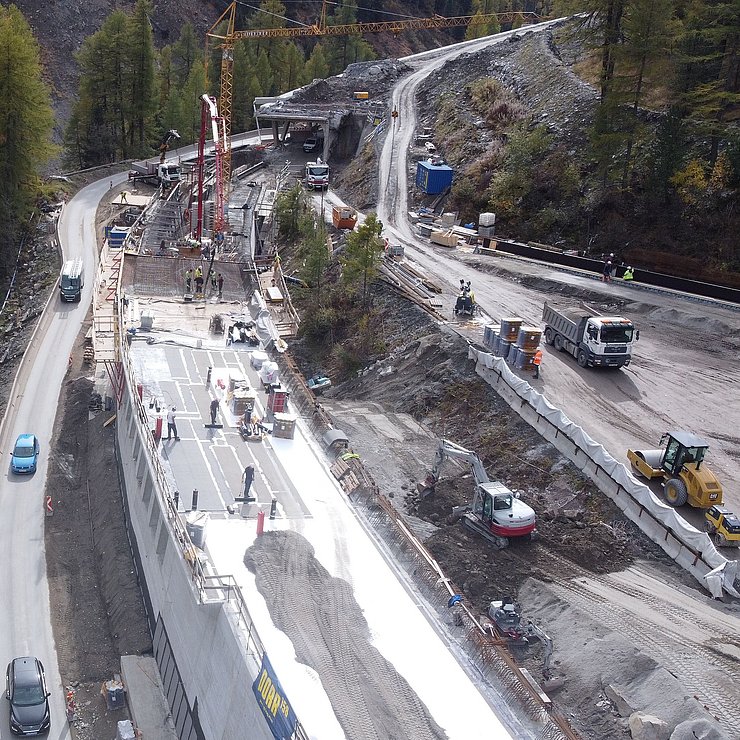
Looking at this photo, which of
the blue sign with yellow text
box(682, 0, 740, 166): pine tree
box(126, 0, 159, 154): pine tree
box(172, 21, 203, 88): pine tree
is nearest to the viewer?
the blue sign with yellow text

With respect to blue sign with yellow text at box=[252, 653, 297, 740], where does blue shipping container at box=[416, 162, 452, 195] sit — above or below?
above

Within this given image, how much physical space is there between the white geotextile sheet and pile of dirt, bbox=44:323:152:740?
19058 millimetres

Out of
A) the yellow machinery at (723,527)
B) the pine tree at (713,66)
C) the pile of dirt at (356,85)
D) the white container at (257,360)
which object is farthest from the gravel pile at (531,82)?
the yellow machinery at (723,527)

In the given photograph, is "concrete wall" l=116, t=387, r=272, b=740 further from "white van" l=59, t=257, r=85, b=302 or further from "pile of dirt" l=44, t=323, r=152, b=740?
"white van" l=59, t=257, r=85, b=302

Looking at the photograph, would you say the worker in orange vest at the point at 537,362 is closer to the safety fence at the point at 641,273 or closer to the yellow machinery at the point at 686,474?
the yellow machinery at the point at 686,474

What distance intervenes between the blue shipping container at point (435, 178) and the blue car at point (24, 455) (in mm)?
38038

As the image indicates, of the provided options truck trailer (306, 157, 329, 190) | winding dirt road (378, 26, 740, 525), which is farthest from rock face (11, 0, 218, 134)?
winding dirt road (378, 26, 740, 525)

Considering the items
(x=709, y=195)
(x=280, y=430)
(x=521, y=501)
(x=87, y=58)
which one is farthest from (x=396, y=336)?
(x=87, y=58)

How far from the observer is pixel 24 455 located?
140 ft

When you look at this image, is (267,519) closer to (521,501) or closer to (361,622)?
(361,622)

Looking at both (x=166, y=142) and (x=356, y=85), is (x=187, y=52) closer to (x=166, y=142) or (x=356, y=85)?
(x=166, y=142)

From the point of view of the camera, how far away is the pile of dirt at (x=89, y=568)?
32.7 m

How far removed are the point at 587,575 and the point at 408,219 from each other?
4152cm

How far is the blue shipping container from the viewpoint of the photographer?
6856 centimetres
